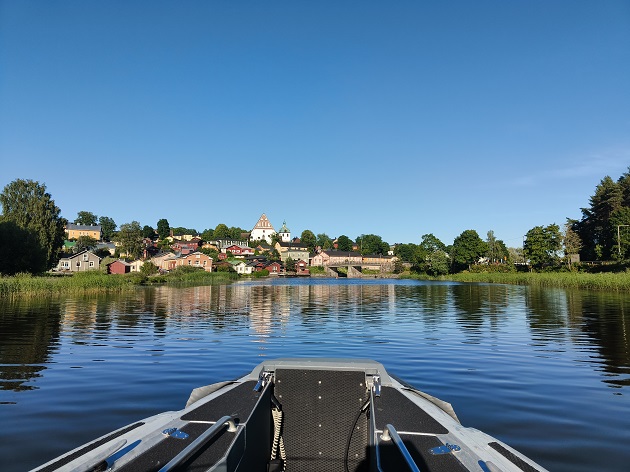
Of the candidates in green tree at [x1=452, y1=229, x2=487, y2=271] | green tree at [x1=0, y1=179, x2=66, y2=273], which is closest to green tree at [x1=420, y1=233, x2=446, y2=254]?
green tree at [x1=452, y1=229, x2=487, y2=271]

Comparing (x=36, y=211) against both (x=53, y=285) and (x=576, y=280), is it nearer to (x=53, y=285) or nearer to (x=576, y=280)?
(x=53, y=285)

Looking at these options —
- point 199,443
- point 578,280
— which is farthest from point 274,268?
point 199,443

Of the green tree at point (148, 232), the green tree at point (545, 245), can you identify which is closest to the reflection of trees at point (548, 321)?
the green tree at point (545, 245)

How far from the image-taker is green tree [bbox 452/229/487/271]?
11125 cm

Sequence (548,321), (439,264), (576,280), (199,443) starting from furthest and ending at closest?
(439,264)
(576,280)
(548,321)
(199,443)

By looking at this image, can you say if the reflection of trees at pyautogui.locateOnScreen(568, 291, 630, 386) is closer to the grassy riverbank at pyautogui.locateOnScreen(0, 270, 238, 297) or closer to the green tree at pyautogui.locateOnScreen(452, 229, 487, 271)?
the grassy riverbank at pyautogui.locateOnScreen(0, 270, 238, 297)

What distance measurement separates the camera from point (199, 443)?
3.14m

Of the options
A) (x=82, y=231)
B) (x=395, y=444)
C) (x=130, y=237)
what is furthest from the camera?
(x=82, y=231)

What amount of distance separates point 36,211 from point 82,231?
10955cm

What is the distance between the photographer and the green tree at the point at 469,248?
11125cm

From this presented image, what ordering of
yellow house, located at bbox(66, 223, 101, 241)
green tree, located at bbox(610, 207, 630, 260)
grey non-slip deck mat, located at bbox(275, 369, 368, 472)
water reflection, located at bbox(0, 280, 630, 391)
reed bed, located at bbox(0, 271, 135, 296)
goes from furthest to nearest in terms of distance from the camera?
1. yellow house, located at bbox(66, 223, 101, 241)
2. green tree, located at bbox(610, 207, 630, 260)
3. reed bed, located at bbox(0, 271, 135, 296)
4. water reflection, located at bbox(0, 280, 630, 391)
5. grey non-slip deck mat, located at bbox(275, 369, 368, 472)

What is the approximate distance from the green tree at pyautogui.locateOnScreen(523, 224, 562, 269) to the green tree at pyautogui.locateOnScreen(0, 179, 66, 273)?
8931 cm

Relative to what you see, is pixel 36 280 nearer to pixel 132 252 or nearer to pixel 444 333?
pixel 444 333

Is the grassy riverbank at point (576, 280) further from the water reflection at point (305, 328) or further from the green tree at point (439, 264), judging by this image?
the green tree at point (439, 264)
